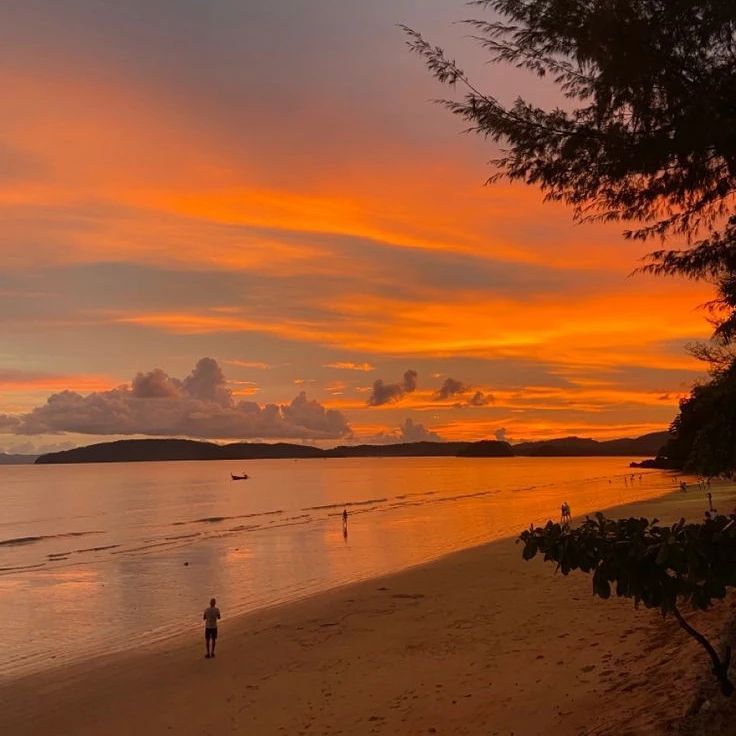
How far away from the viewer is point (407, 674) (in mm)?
14984

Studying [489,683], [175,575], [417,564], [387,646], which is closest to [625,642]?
[489,683]

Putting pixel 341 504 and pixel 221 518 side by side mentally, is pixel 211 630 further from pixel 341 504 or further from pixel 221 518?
pixel 341 504

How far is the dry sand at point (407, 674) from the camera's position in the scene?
10719 millimetres

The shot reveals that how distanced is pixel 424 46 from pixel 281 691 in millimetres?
13637

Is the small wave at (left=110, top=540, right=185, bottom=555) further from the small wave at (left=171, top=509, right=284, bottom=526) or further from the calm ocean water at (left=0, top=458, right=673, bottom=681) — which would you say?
the small wave at (left=171, top=509, right=284, bottom=526)

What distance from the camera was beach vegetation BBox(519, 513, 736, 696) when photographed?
6016mm

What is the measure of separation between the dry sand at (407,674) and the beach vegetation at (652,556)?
2904 mm

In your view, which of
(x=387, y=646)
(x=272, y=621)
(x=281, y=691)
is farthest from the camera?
(x=272, y=621)

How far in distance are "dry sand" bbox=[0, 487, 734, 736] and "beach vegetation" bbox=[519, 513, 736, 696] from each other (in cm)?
290

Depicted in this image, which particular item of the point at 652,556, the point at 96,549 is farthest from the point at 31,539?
the point at 652,556

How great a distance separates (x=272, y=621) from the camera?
24062 mm

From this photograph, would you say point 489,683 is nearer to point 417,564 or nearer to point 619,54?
point 619,54

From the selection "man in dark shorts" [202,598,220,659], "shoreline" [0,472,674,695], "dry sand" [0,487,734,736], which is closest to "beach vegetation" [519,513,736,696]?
"dry sand" [0,487,734,736]

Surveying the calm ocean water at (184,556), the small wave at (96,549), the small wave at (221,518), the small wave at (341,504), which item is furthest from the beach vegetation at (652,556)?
the small wave at (341,504)
